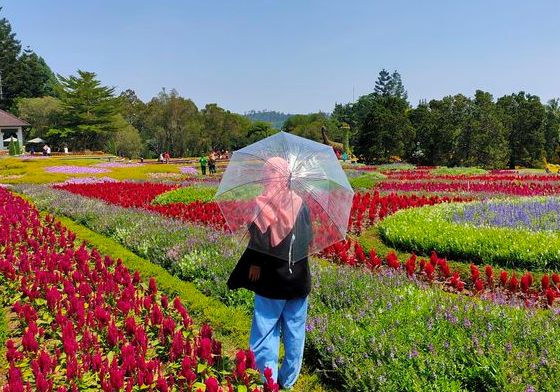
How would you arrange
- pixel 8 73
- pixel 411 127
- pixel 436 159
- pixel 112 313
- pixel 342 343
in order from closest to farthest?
pixel 342 343, pixel 112 313, pixel 436 159, pixel 411 127, pixel 8 73

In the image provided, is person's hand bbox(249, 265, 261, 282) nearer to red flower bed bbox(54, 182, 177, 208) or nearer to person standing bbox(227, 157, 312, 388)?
person standing bbox(227, 157, 312, 388)

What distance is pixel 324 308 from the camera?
473 cm

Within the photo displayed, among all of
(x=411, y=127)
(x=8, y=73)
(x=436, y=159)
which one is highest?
(x=8, y=73)

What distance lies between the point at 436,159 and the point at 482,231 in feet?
112

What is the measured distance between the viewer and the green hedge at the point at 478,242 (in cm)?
623

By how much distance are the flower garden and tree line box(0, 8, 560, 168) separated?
98.3ft

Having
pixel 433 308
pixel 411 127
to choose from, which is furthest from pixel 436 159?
pixel 433 308

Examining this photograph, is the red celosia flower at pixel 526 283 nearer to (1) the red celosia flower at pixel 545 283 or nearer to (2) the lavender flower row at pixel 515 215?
(1) the red celosia flower at pixel 545 283

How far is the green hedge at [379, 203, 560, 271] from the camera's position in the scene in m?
6.23

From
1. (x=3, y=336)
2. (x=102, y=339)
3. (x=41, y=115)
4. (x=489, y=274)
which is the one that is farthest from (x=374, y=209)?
(x=41, y=115)

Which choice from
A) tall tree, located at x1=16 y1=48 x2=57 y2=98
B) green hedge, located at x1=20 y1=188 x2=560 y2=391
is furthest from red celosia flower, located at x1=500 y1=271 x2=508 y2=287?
tall tree, located at x1=16 y1=48 x2=57 y2=98

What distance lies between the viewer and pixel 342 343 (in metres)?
3.84

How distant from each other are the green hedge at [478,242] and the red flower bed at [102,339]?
380 centimetres

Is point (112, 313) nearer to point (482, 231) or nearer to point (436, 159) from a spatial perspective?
point (482, 231)
